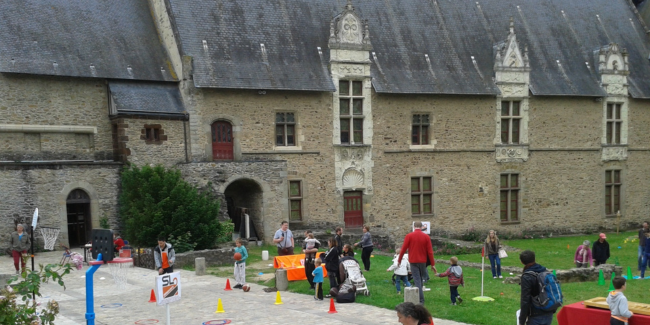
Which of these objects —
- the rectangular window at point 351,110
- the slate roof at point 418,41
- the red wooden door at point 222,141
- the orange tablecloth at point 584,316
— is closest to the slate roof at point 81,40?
the slate roof at point 418,41

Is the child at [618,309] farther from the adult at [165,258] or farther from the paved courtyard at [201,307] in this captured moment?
the adult at [165,258]

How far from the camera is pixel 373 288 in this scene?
46.8 feet

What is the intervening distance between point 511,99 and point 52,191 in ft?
64.9

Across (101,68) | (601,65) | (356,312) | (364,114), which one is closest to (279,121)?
(364,114)

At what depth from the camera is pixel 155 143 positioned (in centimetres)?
2342

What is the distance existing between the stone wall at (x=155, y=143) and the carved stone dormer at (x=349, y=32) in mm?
7347

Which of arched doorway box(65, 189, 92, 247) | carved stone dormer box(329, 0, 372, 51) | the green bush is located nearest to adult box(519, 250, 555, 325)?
the green bush

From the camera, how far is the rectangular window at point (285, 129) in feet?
84.1

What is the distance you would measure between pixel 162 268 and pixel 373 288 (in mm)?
4664

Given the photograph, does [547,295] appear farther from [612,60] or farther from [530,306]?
[612,60]

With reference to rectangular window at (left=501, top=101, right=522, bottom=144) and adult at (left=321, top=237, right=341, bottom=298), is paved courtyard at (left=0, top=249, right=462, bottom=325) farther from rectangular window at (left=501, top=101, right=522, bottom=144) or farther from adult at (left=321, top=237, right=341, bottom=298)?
rectangular window at (left=501, top=101, right=522, bottom=144)

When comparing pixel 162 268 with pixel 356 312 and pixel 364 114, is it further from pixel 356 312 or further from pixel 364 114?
pixel 364 114

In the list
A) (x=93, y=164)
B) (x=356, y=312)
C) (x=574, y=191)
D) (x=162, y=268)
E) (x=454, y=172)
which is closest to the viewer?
(x=356, y=312)

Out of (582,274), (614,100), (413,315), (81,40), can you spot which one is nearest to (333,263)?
Result: (582,274)
